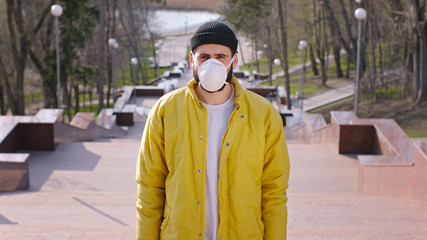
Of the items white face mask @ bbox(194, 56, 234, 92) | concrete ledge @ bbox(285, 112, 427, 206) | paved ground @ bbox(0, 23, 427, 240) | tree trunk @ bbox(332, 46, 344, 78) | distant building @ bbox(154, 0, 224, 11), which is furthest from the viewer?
distant building @ bbox(154, 0, 224, 11)

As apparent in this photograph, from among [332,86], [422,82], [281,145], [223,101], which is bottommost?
[332,86]

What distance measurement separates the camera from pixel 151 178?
120 inches

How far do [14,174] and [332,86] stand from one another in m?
36.1

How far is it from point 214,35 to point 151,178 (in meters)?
0.84

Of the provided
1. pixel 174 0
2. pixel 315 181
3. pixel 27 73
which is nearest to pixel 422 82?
pixel 315 181

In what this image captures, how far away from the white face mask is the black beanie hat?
127 mm

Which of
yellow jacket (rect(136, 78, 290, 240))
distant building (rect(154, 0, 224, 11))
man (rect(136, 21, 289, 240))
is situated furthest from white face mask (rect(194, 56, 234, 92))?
distant building (rect(154, 0, 224, 11))

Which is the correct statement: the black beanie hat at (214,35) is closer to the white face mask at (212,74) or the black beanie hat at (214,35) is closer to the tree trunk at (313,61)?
the white face mask at (212,74)

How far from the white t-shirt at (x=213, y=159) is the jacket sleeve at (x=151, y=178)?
0.26 metres

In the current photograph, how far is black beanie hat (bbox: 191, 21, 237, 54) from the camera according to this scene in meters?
3.05

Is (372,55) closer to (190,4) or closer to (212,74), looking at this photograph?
(212,74)

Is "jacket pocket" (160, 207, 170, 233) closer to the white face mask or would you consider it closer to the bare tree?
the white face mask

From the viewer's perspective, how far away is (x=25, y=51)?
2650 centimetres

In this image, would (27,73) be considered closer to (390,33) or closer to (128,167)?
(390,33)
